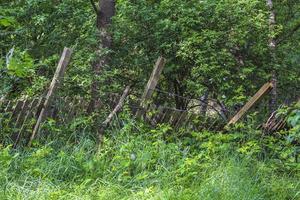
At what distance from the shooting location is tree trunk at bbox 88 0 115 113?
6.22 metres

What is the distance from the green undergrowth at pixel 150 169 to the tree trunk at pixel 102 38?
1161mm

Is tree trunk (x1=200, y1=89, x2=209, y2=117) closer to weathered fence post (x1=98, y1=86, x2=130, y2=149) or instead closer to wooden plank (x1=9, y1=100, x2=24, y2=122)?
weathered fence post (x1=98, y1=86, x2=130, y2=149)

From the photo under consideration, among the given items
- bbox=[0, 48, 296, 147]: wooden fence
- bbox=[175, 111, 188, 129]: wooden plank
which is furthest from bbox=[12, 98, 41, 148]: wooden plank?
bbox=[175, 111, 188, 129]: wooden plank

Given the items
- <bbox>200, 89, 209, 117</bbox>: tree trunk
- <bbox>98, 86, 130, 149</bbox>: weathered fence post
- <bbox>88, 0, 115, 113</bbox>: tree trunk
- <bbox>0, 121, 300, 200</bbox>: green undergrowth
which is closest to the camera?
<bbox>0, 121, 300, 200</bbox>: green undergrowth

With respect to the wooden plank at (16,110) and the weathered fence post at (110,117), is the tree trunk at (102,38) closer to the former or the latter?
the weathered fence post at (110,117)

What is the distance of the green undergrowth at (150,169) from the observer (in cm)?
406

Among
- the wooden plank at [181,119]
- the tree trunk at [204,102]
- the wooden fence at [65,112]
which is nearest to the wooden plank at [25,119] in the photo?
the wooden fence at [65,112]

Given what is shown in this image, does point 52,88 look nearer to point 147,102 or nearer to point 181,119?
point 147,102

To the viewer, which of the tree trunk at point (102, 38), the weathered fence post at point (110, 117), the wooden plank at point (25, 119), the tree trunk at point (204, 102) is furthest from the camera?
the tree trunk at point (204, 102)

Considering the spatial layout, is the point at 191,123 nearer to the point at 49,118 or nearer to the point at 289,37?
the point at 49,118

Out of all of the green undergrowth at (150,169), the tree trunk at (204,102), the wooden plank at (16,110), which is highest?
the wooden plank at (16,110)

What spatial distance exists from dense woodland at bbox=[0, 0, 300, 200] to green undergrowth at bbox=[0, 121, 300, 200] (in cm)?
2

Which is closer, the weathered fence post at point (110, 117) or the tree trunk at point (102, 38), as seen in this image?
the weathered fence post at point (110, 117)

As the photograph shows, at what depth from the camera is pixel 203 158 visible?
195 inches
